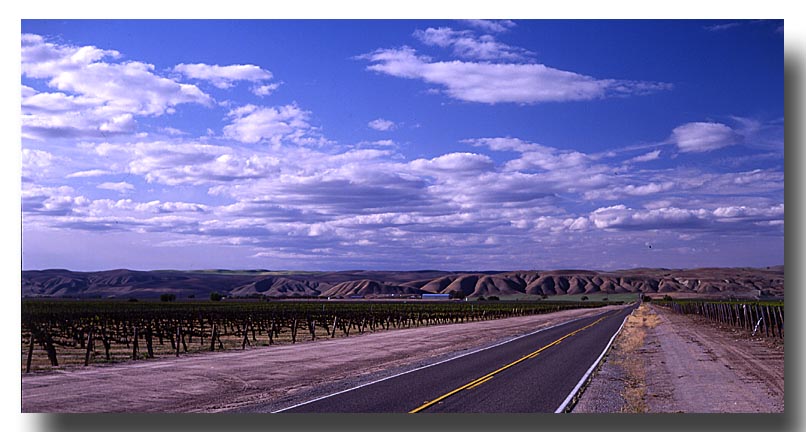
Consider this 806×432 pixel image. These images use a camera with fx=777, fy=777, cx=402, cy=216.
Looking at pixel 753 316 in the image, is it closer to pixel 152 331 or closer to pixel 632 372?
pixel 632 372

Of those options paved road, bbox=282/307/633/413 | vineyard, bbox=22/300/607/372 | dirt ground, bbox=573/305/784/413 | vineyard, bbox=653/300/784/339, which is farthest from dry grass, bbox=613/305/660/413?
vineyard, bbox=22/300/607/372

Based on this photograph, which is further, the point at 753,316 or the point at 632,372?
the point at 753,316

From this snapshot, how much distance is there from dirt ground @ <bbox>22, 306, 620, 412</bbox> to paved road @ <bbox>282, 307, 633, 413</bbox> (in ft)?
4.43

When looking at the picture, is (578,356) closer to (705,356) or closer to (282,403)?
(705,356)

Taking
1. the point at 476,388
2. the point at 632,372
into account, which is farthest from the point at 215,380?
the point at 632,372

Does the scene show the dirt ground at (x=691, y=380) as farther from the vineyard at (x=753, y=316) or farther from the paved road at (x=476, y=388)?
the vineyard at (x=753, y=316)

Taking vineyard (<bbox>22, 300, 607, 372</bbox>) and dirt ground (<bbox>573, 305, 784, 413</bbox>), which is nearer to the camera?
dirt ground (<bbox>573, 305, 784, 413</bbox>)

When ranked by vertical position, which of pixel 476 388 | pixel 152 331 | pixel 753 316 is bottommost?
pixel 152 331

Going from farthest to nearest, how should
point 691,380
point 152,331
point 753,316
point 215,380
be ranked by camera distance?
1. point 753,316
2. point 152,331
3. point 215,380
4. point 691,380

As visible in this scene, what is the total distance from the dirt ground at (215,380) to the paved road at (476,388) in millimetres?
1351

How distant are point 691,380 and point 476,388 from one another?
715 cm

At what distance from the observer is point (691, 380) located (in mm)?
23391

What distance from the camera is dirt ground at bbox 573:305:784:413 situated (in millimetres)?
18609

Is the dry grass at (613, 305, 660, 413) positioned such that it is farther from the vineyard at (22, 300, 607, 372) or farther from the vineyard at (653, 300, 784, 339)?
the vineyard at (22, 300, 607, 372)
